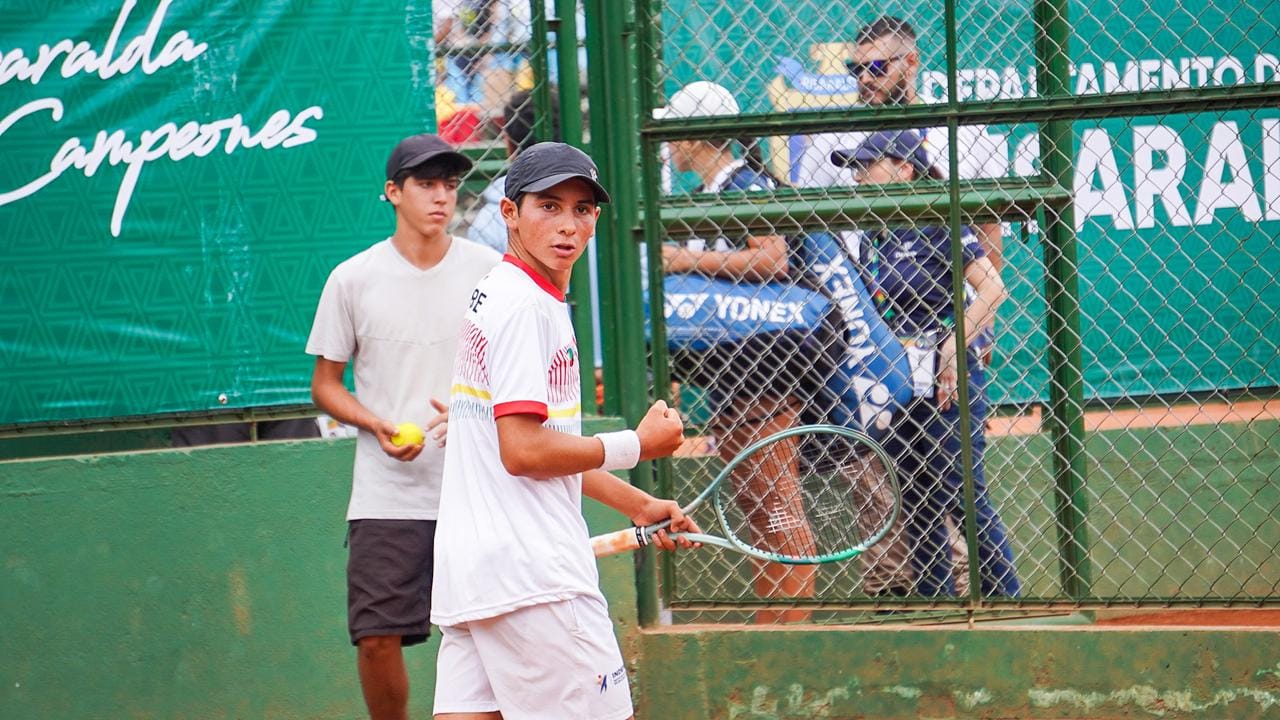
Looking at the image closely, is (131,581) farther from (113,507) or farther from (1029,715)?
(1029,715)

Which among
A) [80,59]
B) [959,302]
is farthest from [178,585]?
[959,302]

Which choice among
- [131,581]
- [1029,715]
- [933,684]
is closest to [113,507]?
[131,581]

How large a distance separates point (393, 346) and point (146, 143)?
1.46 metres

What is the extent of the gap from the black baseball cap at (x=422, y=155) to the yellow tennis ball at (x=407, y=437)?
0.88 m

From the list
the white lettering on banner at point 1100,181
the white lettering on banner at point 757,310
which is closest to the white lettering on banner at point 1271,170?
the white lettering on banner at point 1100,181

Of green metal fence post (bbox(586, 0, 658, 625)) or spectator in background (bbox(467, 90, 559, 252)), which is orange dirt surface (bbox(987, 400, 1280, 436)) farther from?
spectator in background (bbox(467, 90, 559, 252))

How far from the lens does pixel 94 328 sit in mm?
5379

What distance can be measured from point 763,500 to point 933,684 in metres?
0.93

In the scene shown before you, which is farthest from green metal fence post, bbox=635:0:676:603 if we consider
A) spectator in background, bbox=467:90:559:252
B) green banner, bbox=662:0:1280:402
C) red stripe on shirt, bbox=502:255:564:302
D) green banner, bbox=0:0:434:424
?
red stripe on shirt, bbox=502:255:564:302

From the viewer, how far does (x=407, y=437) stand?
4.58m

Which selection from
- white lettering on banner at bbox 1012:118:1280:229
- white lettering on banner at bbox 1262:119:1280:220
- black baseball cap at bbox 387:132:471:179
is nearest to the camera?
black baseball cap at bbox 387:132:471:179

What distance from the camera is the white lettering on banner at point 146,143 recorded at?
5375 mm

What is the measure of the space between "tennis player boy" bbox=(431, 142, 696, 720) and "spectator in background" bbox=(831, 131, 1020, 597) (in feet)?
7.55

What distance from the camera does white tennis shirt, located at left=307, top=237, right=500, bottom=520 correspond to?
4.66 meters
